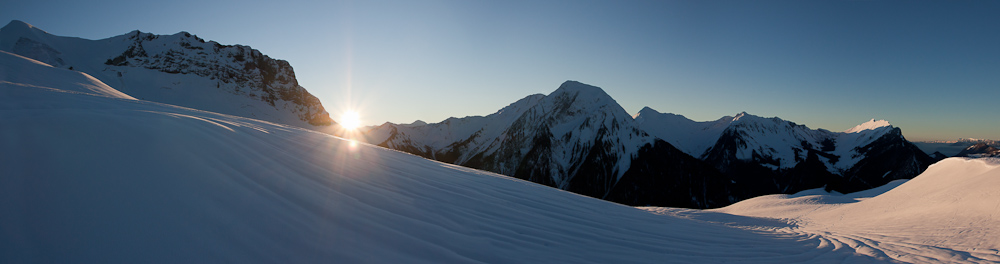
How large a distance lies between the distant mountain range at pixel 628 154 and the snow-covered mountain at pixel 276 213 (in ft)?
331

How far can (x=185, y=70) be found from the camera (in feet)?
314

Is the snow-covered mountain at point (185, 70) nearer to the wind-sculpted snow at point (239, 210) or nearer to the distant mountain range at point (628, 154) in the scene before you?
the distant mountain range at point (628, 154)

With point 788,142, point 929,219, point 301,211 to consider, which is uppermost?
point 788,142

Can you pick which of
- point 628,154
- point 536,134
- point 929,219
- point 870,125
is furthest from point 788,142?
point 929,219

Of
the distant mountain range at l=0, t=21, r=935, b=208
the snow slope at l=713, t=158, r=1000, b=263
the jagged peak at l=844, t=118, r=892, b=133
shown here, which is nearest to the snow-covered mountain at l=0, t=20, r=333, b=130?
the distant mountain range at l=0, t=21, r=935, b=208

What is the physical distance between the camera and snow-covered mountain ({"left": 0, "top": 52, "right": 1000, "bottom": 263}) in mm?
2322

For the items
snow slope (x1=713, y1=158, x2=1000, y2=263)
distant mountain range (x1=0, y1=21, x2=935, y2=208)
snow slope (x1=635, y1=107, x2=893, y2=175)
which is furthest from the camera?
snow slope (x1=635, y1=107, x2=893, y2=175)

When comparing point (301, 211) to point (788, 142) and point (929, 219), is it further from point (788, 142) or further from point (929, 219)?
point (788, 142)

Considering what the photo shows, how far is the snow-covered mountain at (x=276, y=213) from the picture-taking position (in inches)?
91.4

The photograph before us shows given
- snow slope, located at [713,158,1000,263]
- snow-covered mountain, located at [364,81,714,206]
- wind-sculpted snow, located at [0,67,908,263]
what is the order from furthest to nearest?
snow-covered mountain, located at [364,81,714,206] → snow slope, located at [713,158,1000,263] → wind-sculpted snow, located at [0,67,908,263]

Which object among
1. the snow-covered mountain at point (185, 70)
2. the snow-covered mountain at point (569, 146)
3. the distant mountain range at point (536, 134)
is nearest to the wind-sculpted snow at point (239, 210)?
the distant mountain range at point (536, 134)

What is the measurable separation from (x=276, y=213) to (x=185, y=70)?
419 ft

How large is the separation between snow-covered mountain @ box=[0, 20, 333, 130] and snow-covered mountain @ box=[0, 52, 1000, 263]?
91.6m

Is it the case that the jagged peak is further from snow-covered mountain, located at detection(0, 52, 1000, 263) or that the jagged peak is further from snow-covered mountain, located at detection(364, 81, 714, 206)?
snow-covered mountain, located at detection(0, 52, 1000, 263)
